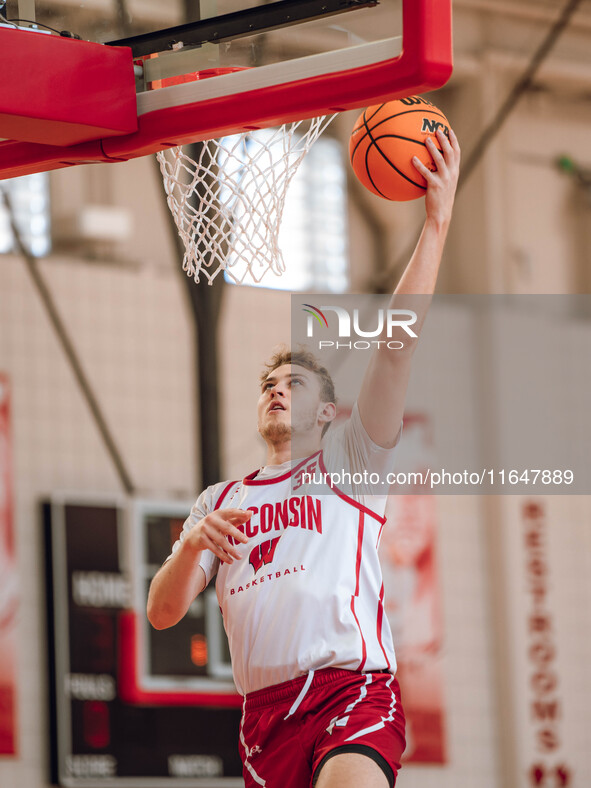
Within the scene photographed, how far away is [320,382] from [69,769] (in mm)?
6047

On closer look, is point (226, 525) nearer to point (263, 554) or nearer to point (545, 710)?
point (263, 554)

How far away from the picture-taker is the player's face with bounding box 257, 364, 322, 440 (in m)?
4.57

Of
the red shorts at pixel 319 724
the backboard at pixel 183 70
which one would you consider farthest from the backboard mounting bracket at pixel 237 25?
the red shorts at pixel 319 724

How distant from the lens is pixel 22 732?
9.86m

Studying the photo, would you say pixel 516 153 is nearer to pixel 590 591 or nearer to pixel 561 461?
pixel 561 461

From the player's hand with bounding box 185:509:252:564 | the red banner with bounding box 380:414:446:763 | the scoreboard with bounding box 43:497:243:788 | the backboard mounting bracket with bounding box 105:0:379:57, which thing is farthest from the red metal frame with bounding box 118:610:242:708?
the backboard mounting bracket with bounding box 105:0:379:57

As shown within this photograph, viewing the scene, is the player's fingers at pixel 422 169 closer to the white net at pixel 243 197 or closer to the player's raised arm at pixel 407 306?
the player's raised arm at pixel 407 306

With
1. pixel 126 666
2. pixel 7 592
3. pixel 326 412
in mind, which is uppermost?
pixel 326 412

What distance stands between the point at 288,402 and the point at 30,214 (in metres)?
6.50

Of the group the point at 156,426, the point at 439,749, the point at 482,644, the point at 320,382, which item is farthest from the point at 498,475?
the point at 320,382

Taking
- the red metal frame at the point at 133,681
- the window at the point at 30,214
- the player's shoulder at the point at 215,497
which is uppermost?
the window at the point at 30,214

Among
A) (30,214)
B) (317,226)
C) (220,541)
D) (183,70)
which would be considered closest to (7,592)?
(30,214)

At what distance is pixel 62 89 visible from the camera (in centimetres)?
422

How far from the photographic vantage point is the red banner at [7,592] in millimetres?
9750
